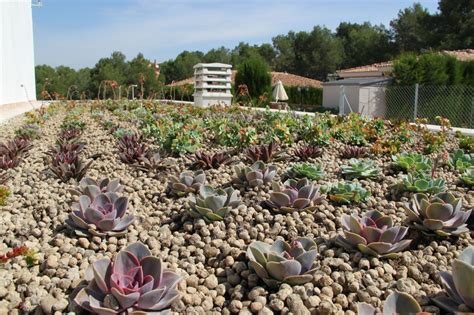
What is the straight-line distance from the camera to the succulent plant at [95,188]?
10.8 feet

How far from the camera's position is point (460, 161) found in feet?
14.7

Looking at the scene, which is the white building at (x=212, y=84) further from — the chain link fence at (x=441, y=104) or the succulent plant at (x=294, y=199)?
the succulent plant at (x=294, y=199)

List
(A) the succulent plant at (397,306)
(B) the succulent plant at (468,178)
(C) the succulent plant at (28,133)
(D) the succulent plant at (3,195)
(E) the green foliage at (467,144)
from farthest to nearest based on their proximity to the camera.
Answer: (C) the succulent plant at (28,133) → (E) the green foliage at (467,144) → (B) the succulent plant at (468,178) → (D) the succulent plant at (3,195) → (A) the succulent plant at (397,306)

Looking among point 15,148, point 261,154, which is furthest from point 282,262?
point 15,148

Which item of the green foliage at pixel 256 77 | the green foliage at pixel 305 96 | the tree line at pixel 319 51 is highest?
the tree line at pixel 319 51

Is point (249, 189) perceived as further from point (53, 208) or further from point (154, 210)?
point (53, 208)

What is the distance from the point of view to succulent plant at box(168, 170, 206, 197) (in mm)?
3637

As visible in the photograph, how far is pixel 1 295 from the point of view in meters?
2.16

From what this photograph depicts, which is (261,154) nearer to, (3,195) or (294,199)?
(294,199)

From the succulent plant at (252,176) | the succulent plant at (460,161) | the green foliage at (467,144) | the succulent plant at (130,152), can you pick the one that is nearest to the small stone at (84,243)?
the succulent plant at (252,176)

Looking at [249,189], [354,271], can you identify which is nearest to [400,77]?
[249,189]

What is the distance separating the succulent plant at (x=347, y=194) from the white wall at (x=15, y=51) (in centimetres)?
1080

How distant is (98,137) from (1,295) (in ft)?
15.3

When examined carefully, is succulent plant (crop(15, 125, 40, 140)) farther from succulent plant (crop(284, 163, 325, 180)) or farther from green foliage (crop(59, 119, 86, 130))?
succulent plant (crop(284, 163, 325, 180))
